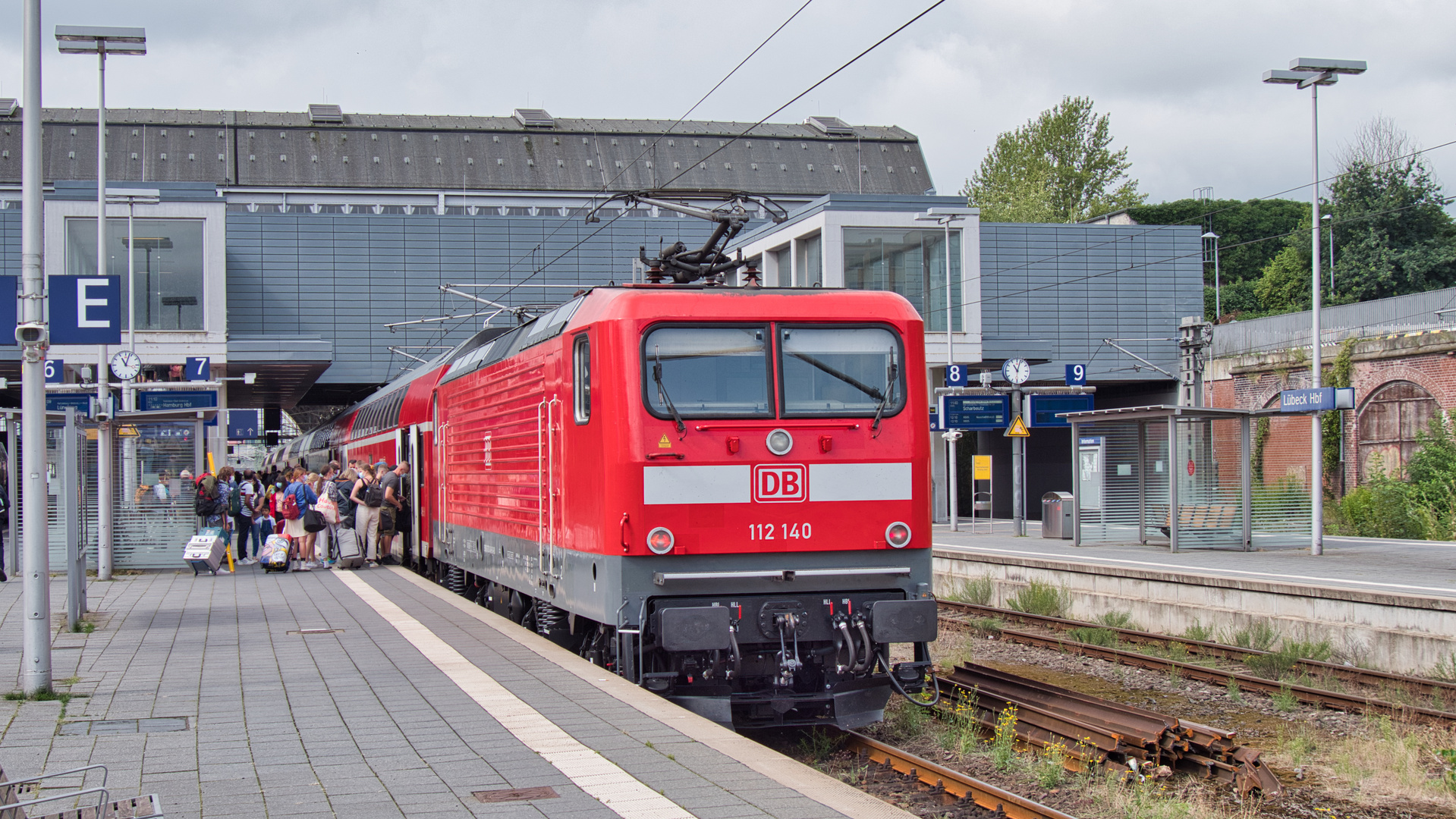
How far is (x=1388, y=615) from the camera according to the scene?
1286 cm

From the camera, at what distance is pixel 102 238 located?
77.7 feet

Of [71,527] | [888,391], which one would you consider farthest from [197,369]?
[888,391]

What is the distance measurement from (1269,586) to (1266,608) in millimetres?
242

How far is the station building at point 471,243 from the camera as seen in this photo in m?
35.9

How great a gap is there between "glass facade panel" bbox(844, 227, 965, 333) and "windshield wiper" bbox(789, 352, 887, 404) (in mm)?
26240

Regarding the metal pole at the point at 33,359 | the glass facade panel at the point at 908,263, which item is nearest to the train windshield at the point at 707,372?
the metal pole at the point at 33,359

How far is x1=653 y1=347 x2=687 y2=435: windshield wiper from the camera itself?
8867 mm

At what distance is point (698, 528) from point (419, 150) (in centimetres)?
6241

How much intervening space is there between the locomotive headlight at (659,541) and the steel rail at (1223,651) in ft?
21.4

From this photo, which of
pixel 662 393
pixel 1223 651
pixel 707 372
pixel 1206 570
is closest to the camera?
pixel 662 393

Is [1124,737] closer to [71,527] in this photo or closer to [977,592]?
[71,527]

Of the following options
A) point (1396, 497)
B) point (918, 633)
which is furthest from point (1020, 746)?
point (1396, 497)

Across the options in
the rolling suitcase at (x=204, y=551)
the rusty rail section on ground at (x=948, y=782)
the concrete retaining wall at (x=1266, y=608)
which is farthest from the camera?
the rolling suitcase at (x=204, y=551)

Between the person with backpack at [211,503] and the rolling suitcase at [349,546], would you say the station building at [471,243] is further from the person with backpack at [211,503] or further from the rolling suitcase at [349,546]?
the rolling suitcase at [349,546]
